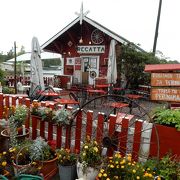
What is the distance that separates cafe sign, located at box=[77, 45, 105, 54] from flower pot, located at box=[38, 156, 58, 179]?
10.5m

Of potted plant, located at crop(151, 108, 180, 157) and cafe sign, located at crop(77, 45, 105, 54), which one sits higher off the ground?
cafe sign, located at crop(77, 45, 105, 54)

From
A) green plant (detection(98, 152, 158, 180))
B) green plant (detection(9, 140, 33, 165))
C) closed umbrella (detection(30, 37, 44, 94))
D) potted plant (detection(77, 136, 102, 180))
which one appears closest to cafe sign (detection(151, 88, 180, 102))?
green plant (detection(98, 152, 158, 180))

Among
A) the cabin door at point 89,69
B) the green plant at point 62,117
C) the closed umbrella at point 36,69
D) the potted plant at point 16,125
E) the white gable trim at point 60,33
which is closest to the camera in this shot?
the green plant at point 62,117

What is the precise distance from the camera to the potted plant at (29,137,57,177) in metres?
3.13

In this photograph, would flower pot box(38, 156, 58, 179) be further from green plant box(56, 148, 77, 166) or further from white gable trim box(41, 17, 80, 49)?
white gable trim box(41, 17, 80, 49)

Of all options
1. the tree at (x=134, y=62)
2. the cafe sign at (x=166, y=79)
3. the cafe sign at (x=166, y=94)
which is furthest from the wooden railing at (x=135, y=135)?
the tree at (x=134, y=62)

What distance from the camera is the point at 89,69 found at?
542 inches

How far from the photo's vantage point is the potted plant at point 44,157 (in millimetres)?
3129

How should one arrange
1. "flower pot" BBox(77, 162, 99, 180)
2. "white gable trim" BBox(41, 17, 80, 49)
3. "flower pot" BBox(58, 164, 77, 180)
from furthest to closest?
"white gable trim" BBox(41, 17, 80, 49), "flower pot" BBox(58, 164, 77, 180), "flower pot" BBox(77, 162, 99, 180)

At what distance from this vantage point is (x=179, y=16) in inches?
701

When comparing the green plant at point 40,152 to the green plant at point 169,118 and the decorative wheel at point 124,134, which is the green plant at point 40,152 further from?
the green plant at point 169,118

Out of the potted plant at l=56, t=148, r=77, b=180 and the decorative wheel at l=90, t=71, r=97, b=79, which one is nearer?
the potted plant at l=56, t=148, r=77, b=180

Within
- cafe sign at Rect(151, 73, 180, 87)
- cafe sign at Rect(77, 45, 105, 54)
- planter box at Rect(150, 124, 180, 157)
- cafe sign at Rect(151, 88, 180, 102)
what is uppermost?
cafe sign at Rect(77, 45, 105, 54)

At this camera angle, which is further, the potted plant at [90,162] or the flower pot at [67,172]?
the flower pot at [67,172]
